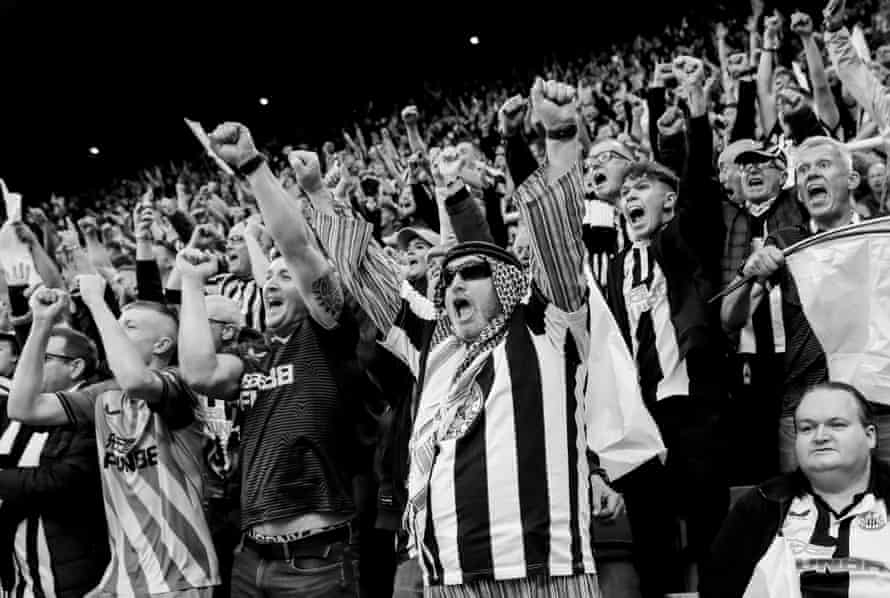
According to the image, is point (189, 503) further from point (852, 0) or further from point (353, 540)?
point (852, 0)

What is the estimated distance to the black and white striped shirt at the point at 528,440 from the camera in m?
3.18

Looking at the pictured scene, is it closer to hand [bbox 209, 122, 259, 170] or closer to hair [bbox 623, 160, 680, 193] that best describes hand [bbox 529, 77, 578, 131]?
hair [bbox 623, 160, 680, 193]

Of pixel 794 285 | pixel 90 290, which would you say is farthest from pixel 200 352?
pixel 794 285

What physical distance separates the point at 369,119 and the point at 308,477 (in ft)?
55.4

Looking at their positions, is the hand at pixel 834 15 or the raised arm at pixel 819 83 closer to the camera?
the hand at pixel 834 15

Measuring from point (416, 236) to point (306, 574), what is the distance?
205 cm

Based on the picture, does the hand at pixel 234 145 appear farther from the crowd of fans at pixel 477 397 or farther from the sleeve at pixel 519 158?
→ the sleeve at pixel 519 158

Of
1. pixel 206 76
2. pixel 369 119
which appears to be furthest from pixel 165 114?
pixel 369 119

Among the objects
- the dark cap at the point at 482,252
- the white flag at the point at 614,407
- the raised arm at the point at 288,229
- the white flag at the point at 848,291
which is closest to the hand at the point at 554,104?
the dark cap at the point at 482,252

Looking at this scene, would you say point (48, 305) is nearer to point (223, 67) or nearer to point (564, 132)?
point (564, 132)

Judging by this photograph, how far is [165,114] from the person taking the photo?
21391 mm

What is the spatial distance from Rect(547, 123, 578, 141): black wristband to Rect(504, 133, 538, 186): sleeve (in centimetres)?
38

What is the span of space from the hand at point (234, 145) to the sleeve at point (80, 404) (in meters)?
1.13

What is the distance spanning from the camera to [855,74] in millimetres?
5383
